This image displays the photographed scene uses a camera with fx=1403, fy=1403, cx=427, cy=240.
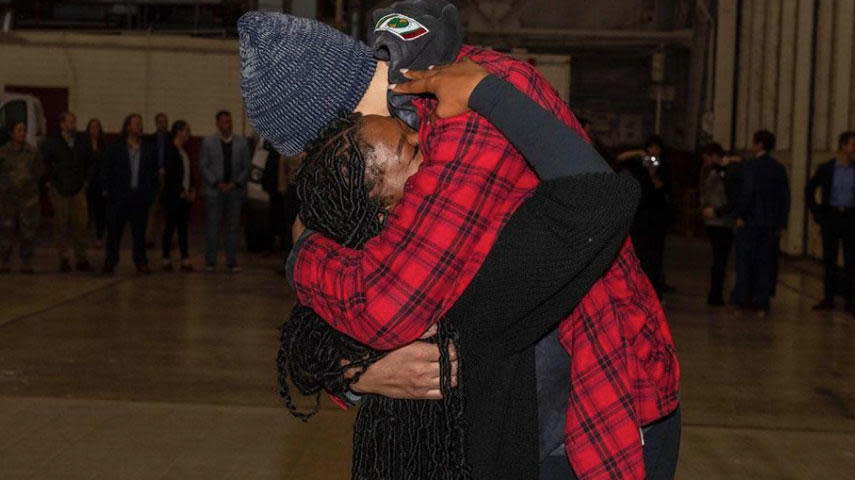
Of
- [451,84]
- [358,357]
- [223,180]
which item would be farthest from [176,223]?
[451,84]

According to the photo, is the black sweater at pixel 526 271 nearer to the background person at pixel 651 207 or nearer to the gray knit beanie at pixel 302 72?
the gray knit beanie at pixel 302 72

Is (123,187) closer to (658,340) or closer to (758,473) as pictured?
(758,473)

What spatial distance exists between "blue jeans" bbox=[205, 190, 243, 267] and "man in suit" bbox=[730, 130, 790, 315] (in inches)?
229

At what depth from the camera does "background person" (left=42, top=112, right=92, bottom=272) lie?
15133 mm

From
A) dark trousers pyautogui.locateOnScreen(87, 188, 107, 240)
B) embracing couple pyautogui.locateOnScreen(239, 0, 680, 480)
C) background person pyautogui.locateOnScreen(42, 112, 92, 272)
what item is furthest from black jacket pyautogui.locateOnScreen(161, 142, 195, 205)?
embracing couple pyautogui.locateOnScreen(239, 0, 680, 480)

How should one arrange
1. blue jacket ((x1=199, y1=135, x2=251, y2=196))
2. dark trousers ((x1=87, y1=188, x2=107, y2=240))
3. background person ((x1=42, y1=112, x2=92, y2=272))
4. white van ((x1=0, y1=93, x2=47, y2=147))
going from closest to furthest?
1. background person ((x1=42, y1=112, x2=92, y2=272))
2. blue jacket ((x1=199, y1=135, x2=251, y2=196))
3. dark trousers ((x1=87, y1=188, x2=107, y2=240))
4. white van ((x1=0, y1=93, x2=47, y2=147))

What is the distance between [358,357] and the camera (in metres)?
2.14

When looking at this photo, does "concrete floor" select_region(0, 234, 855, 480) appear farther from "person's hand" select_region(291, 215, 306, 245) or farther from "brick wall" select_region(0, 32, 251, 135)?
"brick wall" select_region(0, 32, 251, 135)

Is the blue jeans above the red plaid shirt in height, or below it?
below

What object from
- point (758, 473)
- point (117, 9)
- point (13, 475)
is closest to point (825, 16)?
point (758, 473)

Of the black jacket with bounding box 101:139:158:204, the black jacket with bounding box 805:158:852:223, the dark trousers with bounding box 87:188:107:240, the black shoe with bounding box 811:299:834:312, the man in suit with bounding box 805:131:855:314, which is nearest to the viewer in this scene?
the man in suit with bounding box 805:131:855:314

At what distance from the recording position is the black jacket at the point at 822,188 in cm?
1334

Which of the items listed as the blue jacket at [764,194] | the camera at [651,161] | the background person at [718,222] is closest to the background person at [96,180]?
the camera at [651,161]

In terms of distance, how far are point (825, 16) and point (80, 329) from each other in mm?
12724
